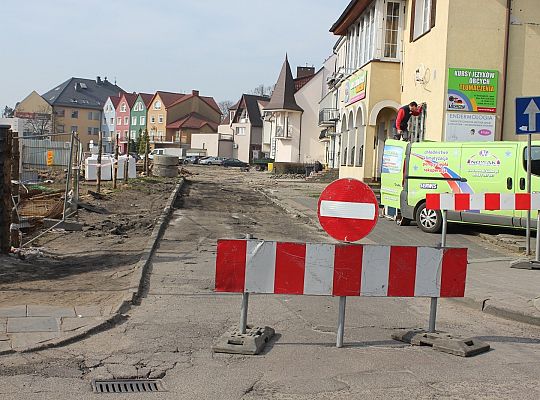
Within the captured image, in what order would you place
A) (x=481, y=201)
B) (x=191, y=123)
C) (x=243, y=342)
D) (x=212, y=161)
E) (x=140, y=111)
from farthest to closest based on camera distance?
(x=140, y=111) → (x=191, y=123) → (x=212, y=161) → (x=481, y=201) → (x=243, y=342)

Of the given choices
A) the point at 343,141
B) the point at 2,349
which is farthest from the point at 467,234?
the point at 343,141

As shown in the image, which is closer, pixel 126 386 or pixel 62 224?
pixel 126 386

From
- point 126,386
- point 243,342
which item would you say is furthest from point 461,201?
point 126,386

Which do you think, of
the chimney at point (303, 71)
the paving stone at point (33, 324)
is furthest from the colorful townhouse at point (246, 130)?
the paving stone at point (33, 324)

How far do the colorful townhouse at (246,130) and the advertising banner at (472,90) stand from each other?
7376 centimetres

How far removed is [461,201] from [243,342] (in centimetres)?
511

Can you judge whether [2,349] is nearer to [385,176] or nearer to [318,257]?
[318,257]

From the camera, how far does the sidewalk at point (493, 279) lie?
8633 mm

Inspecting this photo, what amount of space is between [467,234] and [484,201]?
5.65 metres

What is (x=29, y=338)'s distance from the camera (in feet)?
21.1

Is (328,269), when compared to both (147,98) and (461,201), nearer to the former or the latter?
(461,201)

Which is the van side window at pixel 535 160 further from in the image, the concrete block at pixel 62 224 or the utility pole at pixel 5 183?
the utility pole at pixel 5 183

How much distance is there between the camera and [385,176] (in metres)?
18.0

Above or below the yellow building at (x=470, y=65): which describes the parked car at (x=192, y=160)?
below
